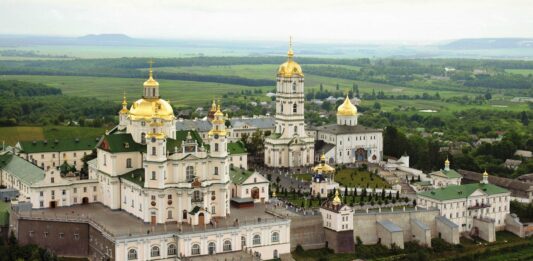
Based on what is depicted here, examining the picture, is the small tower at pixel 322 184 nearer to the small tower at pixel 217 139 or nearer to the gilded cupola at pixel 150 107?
the small tower at pixel 217 139

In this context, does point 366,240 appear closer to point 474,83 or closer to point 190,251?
point 190,251

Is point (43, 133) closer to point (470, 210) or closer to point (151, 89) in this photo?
point (151, 89)

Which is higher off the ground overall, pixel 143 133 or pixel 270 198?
pixel 143 133

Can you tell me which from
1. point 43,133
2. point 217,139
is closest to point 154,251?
point 217,139

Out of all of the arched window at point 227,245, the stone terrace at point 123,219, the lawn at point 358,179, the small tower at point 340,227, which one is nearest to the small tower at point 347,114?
the lawn at point 358,179

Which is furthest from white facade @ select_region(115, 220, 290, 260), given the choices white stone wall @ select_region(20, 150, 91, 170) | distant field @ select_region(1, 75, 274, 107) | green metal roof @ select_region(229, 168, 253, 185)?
distant field @ select_region(1, 75, 274, 107)

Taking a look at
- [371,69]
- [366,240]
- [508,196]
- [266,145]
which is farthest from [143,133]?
[371,69]

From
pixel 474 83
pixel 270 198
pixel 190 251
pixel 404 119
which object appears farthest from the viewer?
pixel 474 83
